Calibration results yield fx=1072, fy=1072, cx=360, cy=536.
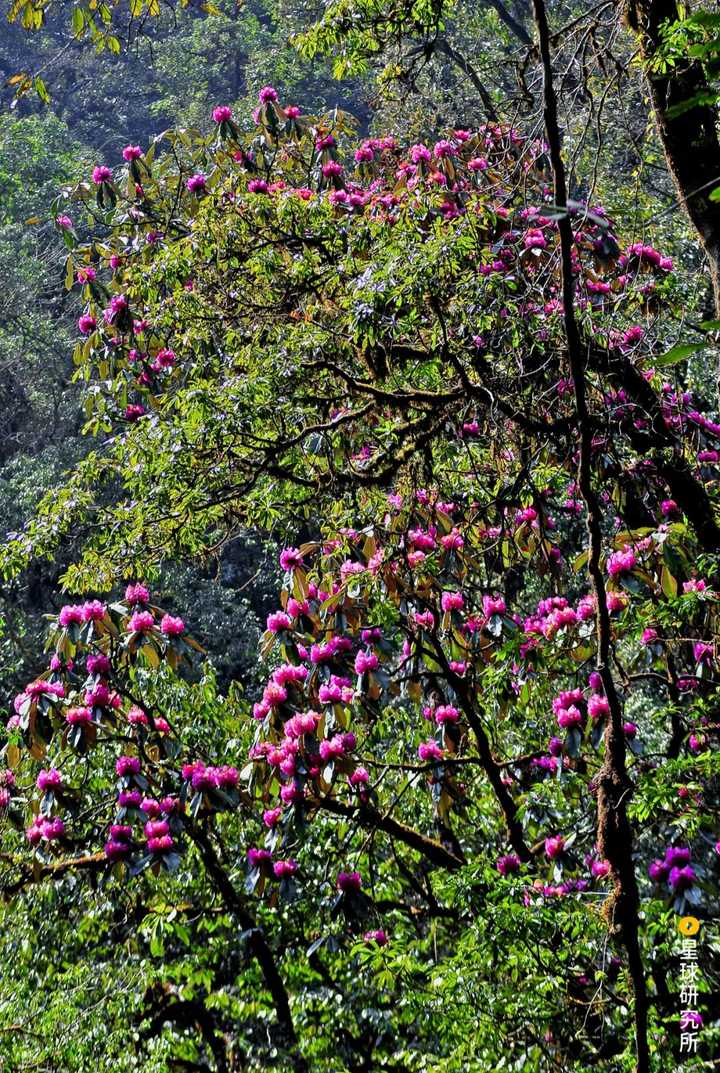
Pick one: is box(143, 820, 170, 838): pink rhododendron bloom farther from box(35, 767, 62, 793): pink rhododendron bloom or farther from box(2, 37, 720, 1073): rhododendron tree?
box(35, 767, 62, 793): pink rhododendron bloom

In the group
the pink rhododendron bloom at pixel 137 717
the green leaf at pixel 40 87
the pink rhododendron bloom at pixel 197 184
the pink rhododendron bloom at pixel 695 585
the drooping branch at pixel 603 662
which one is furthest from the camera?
the pink rhododendron bloom at pixel 197 184

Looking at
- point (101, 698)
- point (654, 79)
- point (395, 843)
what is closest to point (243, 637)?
point (395, 843)

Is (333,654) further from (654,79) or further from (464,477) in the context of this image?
(654,79)

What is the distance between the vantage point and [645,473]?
122 inches

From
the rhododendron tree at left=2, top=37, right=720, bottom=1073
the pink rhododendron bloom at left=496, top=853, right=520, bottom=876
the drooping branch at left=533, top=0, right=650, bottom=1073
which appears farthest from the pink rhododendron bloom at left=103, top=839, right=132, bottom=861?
the drooping branch at left=533, top=0, right=650, bottom=1073

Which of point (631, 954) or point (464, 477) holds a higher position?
point (464, 477)

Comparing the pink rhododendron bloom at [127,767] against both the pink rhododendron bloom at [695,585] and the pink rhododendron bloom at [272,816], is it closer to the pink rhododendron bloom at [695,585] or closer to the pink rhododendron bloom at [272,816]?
the pink rhododendron bloom at [272,816]

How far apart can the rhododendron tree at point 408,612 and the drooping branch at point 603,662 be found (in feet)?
0.82

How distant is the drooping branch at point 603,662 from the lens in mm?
1609

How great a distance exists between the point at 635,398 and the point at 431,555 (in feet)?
2.63

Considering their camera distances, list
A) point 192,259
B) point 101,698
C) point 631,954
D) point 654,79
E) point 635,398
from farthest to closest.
Answer: 1. point 192,259
2. point 635,398
3. point 101,698
4. point 654,79
5. point 631,954

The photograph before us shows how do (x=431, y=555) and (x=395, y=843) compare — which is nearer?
(x=431, y=555)

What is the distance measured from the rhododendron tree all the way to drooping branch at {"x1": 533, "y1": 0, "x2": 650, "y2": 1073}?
0.82 feet

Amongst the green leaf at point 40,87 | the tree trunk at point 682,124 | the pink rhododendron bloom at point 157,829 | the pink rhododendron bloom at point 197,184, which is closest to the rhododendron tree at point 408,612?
the pink rhododendron bloom at point 157,829
